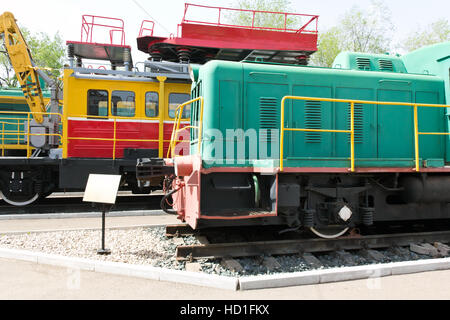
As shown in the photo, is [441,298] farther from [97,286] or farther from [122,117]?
[122,117]

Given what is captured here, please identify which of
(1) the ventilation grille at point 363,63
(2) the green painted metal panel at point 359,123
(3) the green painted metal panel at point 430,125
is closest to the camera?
(2) the green painted metal panel at point 359,123

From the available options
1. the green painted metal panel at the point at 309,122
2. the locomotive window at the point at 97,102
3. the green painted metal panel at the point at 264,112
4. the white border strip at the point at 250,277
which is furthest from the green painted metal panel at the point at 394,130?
the locomotive window at the point at 97,102

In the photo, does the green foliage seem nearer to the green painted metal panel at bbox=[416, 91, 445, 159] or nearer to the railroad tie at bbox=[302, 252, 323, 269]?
the green painted metal panel at bbox=[416, 91, 445, 159]

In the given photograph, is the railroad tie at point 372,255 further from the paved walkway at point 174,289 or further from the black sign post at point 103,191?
the black sign post at point 103,191

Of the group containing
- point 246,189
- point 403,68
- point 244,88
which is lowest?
point 246,189

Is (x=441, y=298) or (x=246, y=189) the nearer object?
(x=441, y=298)

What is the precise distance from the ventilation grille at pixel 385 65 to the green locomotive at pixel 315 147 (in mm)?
44

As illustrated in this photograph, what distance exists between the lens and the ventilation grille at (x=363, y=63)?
641 cm

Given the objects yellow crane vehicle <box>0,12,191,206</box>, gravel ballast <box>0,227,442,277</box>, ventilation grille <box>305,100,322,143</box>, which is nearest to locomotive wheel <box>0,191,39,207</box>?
yellow crane vehicle <box>0,12,191,206</box>

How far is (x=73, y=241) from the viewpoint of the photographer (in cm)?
561

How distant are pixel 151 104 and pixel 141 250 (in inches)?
217
